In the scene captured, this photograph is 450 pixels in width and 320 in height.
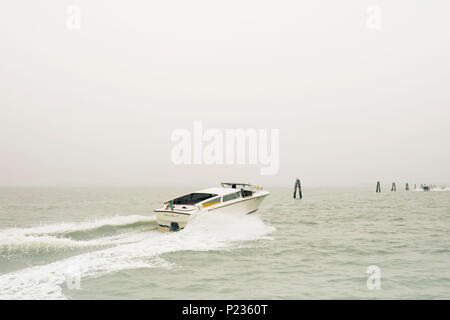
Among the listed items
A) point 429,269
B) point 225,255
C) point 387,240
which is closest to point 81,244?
point 225,255

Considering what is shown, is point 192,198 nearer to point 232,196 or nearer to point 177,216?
→ point 232,196

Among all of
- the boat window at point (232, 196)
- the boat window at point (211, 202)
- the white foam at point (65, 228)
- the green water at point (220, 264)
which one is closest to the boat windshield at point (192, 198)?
the boat window at point (232, 196)

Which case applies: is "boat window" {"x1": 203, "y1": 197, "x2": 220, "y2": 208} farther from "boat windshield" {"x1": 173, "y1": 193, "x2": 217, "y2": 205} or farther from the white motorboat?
"boat windshield" {"x1": 173, "y1": 193, "x2": 217, "y2": 205}

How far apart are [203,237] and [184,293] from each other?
7.20 m

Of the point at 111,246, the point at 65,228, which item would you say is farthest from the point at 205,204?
the point at 65,228

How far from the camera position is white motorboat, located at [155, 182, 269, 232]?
16.2 metres

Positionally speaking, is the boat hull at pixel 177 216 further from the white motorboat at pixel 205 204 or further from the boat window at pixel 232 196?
the boat window at pixel 232 196

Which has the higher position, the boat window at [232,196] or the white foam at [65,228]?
the boat window at [232,196]

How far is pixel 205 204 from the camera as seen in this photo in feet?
57.0

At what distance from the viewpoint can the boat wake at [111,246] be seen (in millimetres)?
8320

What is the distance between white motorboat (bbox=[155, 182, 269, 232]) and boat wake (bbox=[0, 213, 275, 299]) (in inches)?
17.3

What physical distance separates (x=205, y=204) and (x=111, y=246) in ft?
18.8

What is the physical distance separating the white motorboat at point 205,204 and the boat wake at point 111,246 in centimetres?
44

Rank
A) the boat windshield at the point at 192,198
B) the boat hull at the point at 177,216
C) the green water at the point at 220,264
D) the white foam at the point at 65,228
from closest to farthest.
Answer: the green water at the point at 220,264
the boat hull at the point at 177,216
the white foam at the point at 65,228
the boat windshield at the point at 192,198
